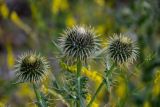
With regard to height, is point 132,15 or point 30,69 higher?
point 132,15

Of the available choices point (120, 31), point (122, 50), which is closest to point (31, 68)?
point (122, 50)

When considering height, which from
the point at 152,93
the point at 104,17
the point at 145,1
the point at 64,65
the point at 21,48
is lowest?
the point at 64,65

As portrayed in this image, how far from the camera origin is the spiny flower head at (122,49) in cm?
370

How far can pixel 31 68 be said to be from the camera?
3.68 meters

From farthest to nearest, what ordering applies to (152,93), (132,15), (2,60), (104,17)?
1. (2,60)
2. (104,17)
3. (132,15)
4. (152,93)

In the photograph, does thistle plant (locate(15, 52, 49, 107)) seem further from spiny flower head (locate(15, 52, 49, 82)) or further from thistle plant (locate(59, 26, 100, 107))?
thistle plant (locate(59, 26, 100, 107))

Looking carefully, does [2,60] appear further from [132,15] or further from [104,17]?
[132,15]

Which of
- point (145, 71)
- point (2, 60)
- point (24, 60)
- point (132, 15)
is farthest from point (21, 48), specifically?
point (24, 60)

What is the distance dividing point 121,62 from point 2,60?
531cm

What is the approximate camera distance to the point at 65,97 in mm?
3350

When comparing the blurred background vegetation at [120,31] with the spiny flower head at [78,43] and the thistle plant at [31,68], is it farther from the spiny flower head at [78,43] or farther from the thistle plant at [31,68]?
the thistle plant at [31,68]

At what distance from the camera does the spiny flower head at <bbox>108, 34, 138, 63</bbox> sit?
370cm

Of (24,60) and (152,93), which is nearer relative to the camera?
(24,60)

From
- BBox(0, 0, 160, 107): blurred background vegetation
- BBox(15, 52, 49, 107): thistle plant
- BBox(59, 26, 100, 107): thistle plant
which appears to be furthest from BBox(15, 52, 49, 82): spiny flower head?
BBox(0, 0, 160, 107): blurred background vegetation
